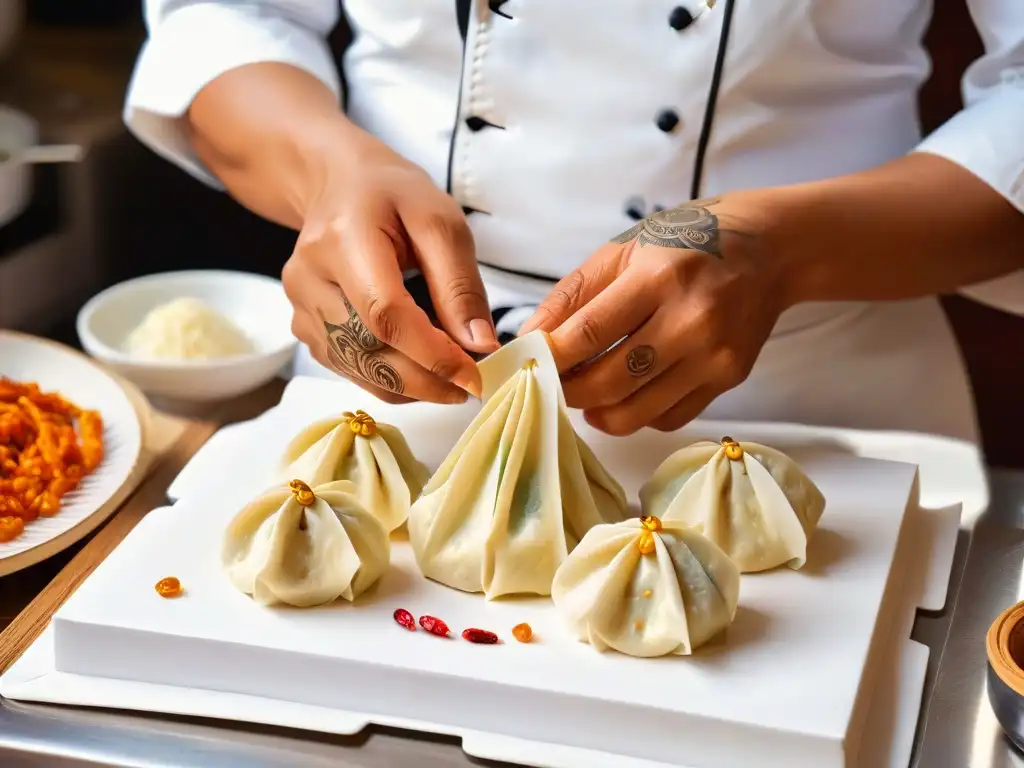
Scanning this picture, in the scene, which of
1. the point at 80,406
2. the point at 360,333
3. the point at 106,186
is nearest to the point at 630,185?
Answer: the point at 360,333

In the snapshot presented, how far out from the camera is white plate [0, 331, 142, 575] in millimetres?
1261

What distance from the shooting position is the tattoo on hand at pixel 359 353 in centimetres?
131

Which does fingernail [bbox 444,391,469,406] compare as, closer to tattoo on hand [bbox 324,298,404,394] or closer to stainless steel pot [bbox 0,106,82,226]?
tattoo on hand [bbox 324,298,404,394]

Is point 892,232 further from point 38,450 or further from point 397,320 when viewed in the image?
point 38,450

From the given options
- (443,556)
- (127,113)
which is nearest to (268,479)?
(443,556)

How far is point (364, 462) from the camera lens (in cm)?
125

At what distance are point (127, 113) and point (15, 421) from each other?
1.84 ft

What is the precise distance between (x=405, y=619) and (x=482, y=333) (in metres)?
0.33

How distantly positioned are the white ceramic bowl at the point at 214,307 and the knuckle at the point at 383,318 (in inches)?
16.5

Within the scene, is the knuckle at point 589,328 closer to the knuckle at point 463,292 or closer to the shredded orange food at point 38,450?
the knuckle at point 463,292

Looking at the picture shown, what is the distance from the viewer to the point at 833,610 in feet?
3.64

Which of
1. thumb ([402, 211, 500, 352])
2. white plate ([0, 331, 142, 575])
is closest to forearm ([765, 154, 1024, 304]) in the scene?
thumb ([402, 211, 500, 352])

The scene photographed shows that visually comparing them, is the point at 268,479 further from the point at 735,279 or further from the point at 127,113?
the point at 127,113

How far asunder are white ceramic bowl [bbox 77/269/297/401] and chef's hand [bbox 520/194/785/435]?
53 cm
